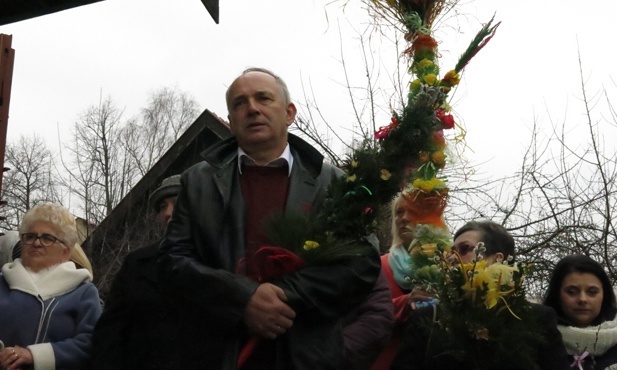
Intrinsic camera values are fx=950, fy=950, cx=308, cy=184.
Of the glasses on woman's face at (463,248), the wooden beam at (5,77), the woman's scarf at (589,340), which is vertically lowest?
the woman's scarf at (589,340)

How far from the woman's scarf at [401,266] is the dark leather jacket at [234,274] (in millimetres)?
1019

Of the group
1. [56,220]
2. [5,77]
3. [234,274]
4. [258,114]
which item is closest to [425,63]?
[258,114]

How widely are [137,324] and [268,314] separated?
1.22 m

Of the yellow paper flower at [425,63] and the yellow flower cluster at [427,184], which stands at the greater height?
the yellow paper flower at [425,63]

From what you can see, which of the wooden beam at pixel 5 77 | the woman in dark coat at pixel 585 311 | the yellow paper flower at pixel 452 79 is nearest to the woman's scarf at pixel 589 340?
the woman in dark coat at pixel 585 311

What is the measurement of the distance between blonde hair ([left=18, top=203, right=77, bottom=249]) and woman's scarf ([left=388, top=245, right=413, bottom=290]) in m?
1.59

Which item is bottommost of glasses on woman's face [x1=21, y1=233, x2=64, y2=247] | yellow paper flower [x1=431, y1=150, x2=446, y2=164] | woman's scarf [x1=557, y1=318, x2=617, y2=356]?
woman's scarf [x1=557, y1=318, x2=617, y2=356]

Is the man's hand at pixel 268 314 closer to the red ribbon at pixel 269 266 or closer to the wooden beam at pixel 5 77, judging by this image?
the red ribbon at pixel 269 266

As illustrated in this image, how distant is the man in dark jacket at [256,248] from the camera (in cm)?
330

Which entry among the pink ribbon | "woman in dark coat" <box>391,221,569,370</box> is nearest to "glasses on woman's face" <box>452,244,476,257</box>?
"woman in dark coat" <box>391,221,569,370</box>

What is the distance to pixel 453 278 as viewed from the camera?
12.9 ft

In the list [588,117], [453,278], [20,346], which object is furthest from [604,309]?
[588,117]

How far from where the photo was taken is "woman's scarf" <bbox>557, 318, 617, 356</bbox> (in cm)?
436

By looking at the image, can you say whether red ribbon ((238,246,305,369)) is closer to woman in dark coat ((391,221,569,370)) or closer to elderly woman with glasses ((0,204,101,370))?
woman in dark coat ((391,221,569,370))
